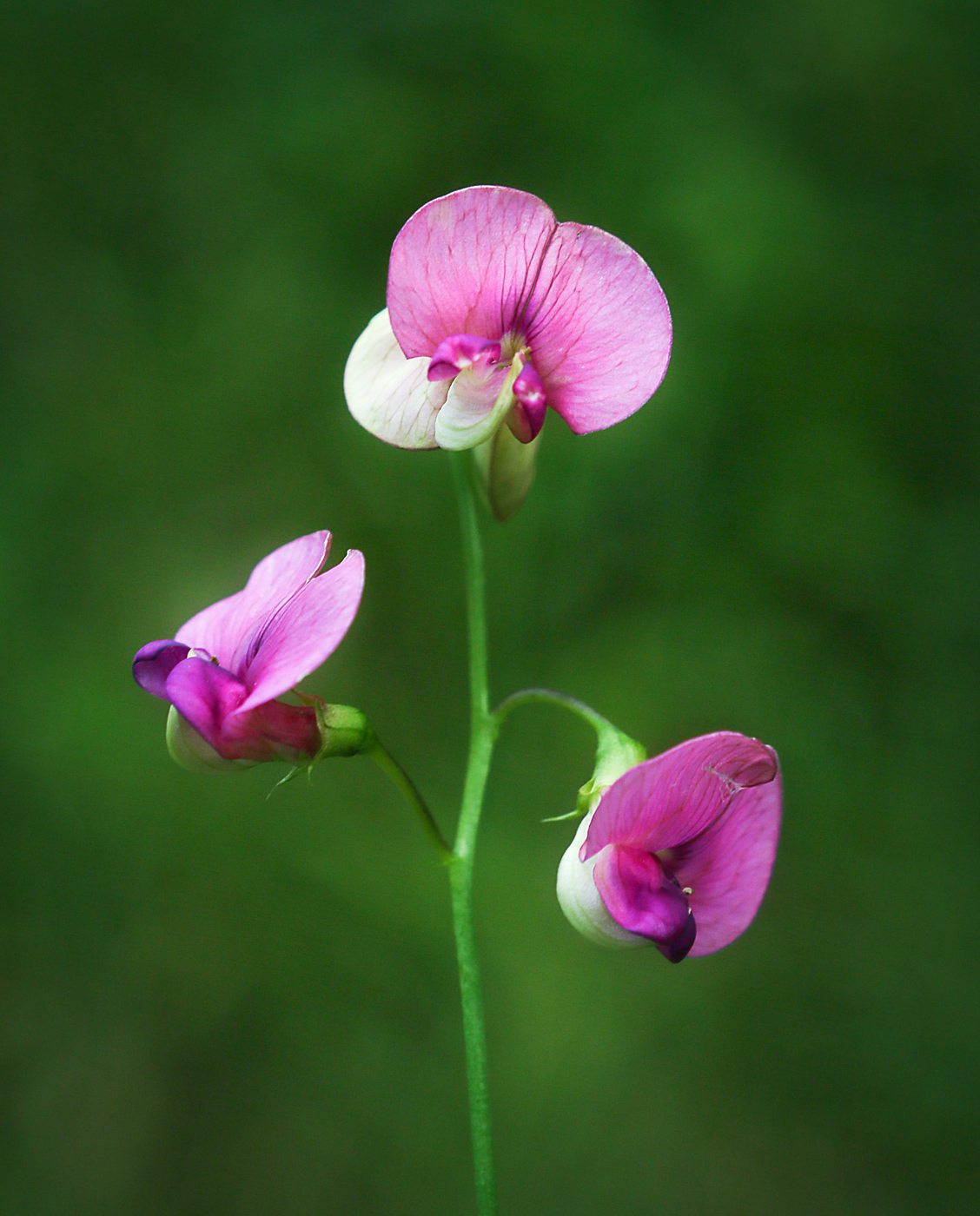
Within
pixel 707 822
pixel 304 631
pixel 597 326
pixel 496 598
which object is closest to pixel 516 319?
pixel 597 326

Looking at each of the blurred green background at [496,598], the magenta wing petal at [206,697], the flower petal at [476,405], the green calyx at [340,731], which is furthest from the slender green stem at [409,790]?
the blurred green background at [496,598]

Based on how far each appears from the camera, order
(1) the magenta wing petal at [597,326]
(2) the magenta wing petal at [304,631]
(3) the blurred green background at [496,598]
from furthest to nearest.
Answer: (3) the blurred green background at [496,598] → (1) the magenta wing petal at [597,326] → (2) the magenta wing petal at [304,631]

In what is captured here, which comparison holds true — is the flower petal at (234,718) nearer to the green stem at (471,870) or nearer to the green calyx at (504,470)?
the green stem at (471,870)

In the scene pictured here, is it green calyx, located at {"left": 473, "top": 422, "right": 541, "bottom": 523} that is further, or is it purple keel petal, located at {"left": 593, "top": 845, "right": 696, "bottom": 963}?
green calyx, located at {"left": 473, "top": 422, "right": 541, "bottom": 523}

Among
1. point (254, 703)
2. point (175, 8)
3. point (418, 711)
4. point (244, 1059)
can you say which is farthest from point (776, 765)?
point (175, 8)

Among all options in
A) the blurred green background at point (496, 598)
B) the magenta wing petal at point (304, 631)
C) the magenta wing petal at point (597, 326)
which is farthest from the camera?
the blurred green background at point (496, 598)

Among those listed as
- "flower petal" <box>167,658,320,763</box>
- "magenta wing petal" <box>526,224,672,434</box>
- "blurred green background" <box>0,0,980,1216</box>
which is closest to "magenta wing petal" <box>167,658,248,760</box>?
"flower petal" <box>167,658,320,763</box>

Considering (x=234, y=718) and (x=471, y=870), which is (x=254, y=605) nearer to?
(x=234, y=718)

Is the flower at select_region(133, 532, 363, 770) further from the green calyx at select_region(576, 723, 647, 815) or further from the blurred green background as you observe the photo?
the blurred green background
